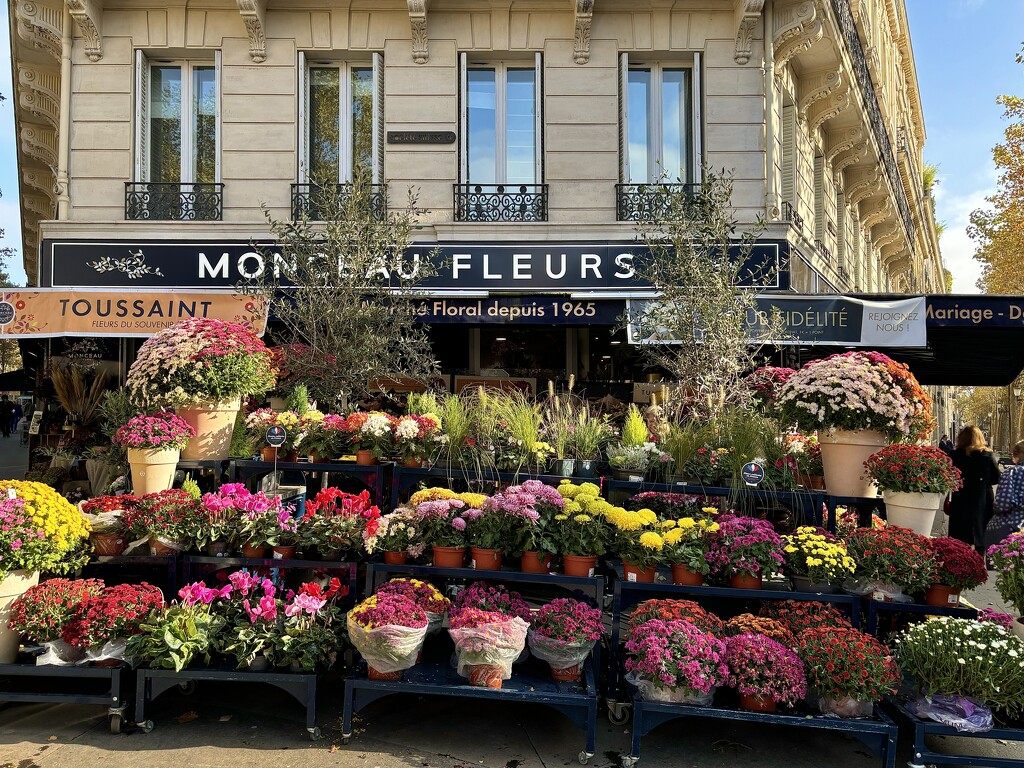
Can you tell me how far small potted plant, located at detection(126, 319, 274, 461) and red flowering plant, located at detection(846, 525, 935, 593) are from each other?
467 centimetres

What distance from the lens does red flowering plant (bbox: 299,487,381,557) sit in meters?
4.76

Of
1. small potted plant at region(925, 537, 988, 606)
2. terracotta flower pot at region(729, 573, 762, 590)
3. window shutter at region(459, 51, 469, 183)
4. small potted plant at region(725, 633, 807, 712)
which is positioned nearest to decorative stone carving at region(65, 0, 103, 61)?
window shutter at region(459, 51, 469, 183)

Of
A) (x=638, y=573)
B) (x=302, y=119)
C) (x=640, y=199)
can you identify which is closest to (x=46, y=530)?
(x=638, y=573)

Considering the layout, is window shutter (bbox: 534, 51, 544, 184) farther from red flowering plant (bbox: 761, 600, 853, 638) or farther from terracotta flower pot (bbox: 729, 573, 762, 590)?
red flowering plant (bbox: 761, 600, 853, 638)

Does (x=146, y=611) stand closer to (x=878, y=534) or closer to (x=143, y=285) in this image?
(x=878, y=534)

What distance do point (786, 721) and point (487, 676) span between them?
1.65m

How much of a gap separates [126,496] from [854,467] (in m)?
5.33

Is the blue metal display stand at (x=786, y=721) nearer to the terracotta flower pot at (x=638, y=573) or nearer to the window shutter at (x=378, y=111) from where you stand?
the terracotta flower pot at (x=638, y=573)

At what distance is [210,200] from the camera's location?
10.8 m

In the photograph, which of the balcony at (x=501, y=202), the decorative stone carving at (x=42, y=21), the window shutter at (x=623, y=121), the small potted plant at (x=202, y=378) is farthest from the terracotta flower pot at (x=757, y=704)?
the decorative stone carving at (x=42, y=21)

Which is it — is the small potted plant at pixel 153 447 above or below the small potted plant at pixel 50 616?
above

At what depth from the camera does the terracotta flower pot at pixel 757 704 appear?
382 cm

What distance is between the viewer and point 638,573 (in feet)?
14.8

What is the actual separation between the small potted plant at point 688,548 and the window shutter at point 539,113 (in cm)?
762
